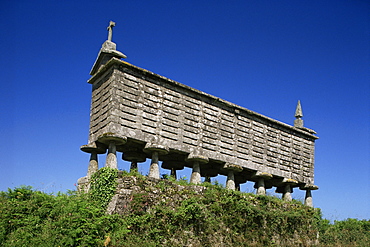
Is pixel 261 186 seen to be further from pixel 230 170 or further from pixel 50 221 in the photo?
pixel 50 221

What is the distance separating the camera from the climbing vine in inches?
500

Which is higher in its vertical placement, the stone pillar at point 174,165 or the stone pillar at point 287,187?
the stone pillar at point 174,165

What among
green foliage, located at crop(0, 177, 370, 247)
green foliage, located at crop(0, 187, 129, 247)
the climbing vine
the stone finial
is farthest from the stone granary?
green foliage, located at crop(0, 187, 129, 247)

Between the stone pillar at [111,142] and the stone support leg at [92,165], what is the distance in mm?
1278

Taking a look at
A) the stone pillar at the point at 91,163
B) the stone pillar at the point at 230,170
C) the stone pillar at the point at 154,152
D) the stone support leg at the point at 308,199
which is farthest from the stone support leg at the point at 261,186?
the stone pillar at the point at 91,163

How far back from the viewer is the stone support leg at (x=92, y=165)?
14.7 metres

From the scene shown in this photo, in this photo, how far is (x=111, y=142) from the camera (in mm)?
13875

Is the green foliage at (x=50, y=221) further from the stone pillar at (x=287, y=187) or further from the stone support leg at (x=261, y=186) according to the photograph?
the stone pillar at (x=287, y=187)

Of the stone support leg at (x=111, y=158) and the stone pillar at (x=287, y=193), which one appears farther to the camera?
the stone pillar at (x=287, y=193)

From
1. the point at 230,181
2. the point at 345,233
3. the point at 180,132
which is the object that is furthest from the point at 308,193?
the point at 180,132

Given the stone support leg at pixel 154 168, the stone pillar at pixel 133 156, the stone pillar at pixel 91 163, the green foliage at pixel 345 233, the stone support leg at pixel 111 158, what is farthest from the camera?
the green foliage at pixel 345 233

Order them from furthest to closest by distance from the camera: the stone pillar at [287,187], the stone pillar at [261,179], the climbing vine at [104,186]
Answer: the stone pillar at [287,187], the stone pillar at [261,179], the climbing vine at [104,186]

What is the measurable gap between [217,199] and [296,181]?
21.9ft

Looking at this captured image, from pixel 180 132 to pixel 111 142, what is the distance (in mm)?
2772
